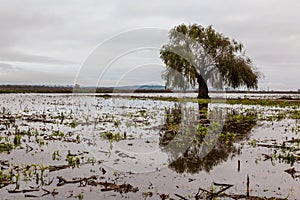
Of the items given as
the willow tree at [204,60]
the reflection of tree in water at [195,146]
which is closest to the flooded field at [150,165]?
the reflection of tree in water at [195,146]

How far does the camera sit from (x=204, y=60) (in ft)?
124

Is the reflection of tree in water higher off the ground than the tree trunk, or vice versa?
the tree trunk

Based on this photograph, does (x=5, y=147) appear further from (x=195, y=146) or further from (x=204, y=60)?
(x=204, y=60)

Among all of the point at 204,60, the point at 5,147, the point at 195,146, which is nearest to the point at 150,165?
the point at 195,146

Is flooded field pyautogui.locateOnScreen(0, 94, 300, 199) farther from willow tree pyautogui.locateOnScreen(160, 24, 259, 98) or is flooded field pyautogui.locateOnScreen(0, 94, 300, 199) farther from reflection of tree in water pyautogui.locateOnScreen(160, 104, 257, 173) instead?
willow tree pyautogui.locateOnScreen(160, 24, 259, 98)

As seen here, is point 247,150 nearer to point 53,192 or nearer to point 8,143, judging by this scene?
point 53,192

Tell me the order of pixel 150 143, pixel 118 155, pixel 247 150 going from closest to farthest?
pixel 118 155, pixel 247 150, pixel 150 143

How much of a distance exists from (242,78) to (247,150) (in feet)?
97.7

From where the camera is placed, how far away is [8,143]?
9.88 metres

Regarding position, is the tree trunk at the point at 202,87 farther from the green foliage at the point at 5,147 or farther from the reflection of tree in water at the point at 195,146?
the green foliage at the point at 5,147

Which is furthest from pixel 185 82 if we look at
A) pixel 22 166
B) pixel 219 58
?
pixel 22 166

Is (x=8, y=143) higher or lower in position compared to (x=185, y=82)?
lower

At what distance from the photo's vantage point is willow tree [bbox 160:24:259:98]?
37.3 metres

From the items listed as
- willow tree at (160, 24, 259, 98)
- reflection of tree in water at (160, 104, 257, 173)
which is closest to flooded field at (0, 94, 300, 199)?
reflection of tree in water at (160, 104, 257, 173)
